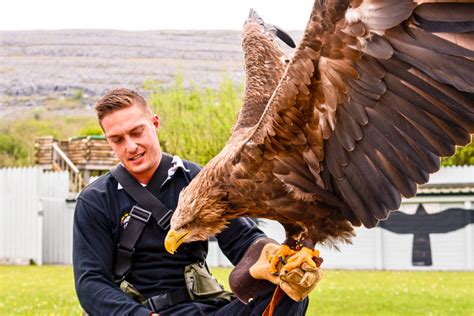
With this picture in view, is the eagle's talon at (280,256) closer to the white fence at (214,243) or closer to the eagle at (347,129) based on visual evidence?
the eagle at (347,129)

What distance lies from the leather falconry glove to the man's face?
65cm

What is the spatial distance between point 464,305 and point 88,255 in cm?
679

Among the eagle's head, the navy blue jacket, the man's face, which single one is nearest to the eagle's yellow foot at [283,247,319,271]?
the eagle's head

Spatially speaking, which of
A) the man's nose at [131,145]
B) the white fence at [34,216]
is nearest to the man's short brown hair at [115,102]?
the man's nose at [131,145]

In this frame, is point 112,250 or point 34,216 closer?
point 112,250

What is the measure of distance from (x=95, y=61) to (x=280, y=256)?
90.1 metres

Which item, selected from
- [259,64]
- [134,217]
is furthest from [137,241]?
[259,64]

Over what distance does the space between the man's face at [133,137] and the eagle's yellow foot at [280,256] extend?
802mm

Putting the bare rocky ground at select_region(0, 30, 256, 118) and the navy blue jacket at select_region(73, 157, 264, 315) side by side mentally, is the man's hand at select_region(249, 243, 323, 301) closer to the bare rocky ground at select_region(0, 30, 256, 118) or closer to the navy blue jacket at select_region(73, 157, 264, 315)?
the navy blue jacket at select_region(73, 157, 264, 315)

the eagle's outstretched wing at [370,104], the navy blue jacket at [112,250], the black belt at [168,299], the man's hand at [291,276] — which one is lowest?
the black belt at [168,299]

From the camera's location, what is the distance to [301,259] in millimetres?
3736

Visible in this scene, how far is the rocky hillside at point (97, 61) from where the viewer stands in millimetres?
83125

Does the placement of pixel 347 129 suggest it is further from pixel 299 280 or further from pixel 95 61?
pixel 95 61

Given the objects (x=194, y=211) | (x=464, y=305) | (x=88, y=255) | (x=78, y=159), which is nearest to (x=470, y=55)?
(x=194, y=211)
